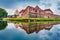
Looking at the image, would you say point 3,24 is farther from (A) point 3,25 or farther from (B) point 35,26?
(B) point 35,26

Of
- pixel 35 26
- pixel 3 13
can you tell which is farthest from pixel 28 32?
pixel 3 13

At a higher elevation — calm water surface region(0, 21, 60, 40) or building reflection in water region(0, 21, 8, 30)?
building reflection in water region(0, 21, 8, 30)

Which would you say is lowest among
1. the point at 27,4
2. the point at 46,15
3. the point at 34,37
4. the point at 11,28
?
the point at 34,37

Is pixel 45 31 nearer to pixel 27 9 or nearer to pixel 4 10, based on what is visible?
pixel 27 9

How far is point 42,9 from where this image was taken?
8.74 feet

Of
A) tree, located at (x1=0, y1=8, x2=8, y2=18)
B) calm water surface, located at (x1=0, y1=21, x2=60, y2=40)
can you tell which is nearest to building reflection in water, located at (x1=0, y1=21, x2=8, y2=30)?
calm water surface, located at (x1=0, y1=21, x2=60, y2=40)

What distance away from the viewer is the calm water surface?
2627 millimetres

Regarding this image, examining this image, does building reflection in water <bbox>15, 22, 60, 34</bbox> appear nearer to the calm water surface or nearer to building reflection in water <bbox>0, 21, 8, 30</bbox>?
the calm water surface

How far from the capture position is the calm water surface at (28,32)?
2.63 meters

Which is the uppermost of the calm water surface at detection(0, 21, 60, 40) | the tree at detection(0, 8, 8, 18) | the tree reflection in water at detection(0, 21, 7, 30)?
the tree at detection(0, 8, 8, 18)

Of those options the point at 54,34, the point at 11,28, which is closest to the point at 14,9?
the point at 11,28

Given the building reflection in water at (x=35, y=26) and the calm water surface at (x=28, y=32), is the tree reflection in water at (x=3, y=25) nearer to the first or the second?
the calm water surface at (x=28, y=32)

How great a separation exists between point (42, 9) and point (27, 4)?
27 cm

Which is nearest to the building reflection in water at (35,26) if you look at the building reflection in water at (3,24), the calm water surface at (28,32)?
the calm water surface at (28,32)
